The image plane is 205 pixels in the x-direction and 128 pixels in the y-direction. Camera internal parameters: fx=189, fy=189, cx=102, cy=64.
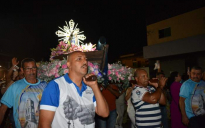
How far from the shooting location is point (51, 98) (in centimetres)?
229

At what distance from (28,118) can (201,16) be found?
17.7 metres

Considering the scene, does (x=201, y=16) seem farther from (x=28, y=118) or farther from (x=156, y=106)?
(x=28, y=118)

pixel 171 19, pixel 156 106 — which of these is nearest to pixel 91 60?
pixel 156 106

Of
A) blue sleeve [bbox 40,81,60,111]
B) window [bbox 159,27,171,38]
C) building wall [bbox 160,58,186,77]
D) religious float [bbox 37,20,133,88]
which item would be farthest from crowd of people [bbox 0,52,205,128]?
window [bbox 159,27,171,38]

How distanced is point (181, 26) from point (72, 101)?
1884 cm

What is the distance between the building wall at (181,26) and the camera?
17119 mm

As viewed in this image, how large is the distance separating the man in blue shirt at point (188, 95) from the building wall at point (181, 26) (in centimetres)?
1386

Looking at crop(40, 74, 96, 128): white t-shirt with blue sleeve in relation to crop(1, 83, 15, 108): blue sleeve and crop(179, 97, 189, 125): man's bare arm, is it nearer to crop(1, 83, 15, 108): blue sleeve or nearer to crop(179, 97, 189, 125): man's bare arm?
crop(1, 83, 15, 108): blue sleeve

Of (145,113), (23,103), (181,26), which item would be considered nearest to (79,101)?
(23,103)

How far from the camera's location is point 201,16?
16953 millimetres

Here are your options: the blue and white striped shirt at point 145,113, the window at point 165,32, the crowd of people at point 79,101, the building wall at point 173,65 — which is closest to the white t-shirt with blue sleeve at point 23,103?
the crowd of people at point 79,101

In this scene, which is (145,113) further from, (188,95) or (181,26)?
(181,26)

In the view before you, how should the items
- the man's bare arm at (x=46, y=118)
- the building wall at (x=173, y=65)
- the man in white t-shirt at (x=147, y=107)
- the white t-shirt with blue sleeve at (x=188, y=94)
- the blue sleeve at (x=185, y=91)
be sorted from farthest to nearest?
the building wall at (x=173, y=65) → the blue sleeve at (x=185, y=91) → the white t-shirt with blue sleeve at (x=188, y=94) → the man in white t-shirt at (x=147, y=107) → the man's bare arm at (x=46, y=118)

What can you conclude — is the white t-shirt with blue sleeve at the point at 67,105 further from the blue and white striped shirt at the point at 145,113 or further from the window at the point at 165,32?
the window at the point at 165,32
